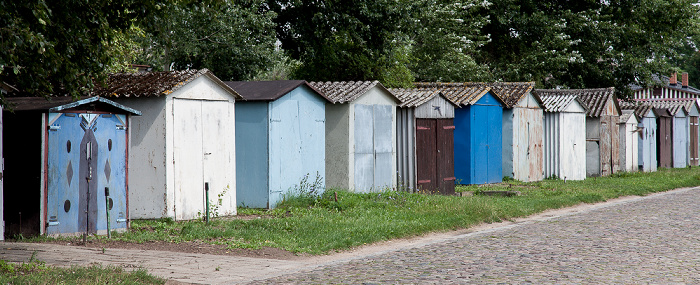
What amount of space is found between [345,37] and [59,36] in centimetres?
1580

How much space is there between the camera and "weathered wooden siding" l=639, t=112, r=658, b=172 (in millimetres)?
30688

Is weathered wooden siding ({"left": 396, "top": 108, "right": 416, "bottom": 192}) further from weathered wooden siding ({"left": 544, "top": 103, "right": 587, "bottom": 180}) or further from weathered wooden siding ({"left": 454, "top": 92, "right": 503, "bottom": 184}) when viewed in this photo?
weathered wooden siding ({"left": 544, "top": 103, "right": 587, "bottom": 180})

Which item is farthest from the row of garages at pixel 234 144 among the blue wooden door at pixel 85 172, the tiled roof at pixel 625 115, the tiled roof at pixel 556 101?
the tiled roof at pixel 625 115

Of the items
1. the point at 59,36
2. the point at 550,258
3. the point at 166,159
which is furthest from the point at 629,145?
the point at 59,36

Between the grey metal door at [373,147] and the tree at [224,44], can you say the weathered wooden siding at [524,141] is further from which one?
the tree at [224,44]

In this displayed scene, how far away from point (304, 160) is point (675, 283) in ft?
30.1

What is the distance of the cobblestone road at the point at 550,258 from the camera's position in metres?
8.41

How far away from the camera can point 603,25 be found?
34719mm

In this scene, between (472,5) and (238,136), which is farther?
(472,5)

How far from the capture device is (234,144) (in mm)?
14531

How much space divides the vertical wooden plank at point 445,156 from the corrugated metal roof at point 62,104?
928 cm

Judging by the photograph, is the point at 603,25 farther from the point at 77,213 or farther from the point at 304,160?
the point at 77,213

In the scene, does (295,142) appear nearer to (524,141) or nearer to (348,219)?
(348,219)

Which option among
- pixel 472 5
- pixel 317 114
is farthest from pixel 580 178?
pixel 317 114
